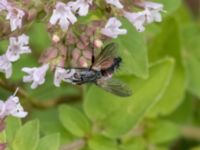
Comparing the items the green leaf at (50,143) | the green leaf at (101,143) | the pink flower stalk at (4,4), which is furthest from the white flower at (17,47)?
the green leaf at (101,143)

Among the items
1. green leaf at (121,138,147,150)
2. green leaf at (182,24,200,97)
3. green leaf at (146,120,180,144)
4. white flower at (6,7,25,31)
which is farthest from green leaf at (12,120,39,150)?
green leaf at (182,24,200,97)

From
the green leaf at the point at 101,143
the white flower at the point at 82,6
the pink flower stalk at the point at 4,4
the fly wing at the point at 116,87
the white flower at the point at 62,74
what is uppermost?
the white flower at the point at 82,6

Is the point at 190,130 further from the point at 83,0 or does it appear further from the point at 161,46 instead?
the point at 83,0

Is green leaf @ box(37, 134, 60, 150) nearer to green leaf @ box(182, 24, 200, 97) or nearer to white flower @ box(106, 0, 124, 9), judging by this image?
white flower @ box(106, 0, 124, 9)

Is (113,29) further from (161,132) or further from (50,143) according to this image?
(161,132)

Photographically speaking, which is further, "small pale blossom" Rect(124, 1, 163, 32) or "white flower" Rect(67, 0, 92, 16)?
"small pale blossom" Rect(124, 1, 163, 32)

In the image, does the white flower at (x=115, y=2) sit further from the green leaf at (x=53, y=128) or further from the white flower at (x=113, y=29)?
the green leaf at (x=53, y=128)

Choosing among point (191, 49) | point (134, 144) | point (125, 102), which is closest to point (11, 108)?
point (125, 102)

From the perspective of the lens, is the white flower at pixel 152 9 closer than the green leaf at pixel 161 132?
Yes

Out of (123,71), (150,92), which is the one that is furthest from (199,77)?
(123,71)
